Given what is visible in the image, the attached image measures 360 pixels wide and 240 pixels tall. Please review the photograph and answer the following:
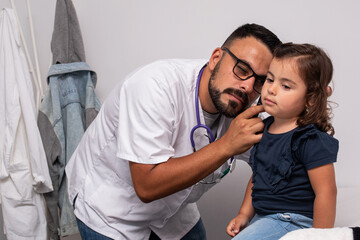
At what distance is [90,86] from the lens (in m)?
2.32

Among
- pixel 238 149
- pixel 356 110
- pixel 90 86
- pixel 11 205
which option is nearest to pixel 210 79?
pixel 238 149

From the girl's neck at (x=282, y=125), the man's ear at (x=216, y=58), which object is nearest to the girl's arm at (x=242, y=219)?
the girl's neck at (x=282, y=125)

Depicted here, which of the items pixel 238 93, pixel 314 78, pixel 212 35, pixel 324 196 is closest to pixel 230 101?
pixel 238 93

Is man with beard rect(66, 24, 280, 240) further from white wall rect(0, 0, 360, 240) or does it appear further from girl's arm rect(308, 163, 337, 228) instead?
white wall rect(0, 0, 360, 240)

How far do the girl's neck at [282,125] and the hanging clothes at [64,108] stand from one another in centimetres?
124

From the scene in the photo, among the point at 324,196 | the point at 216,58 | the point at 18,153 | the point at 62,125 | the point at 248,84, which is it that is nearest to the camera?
the point at 324,196

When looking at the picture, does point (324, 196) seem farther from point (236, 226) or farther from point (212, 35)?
point (212, 35)

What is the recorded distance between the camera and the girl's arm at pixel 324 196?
3.76 feet

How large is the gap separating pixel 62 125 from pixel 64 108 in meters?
0.10

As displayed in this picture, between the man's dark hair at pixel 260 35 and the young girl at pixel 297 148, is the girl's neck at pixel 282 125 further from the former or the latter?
the man's dark hair at pixel 260 35

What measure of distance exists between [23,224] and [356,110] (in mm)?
1699

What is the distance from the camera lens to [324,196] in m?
1.15

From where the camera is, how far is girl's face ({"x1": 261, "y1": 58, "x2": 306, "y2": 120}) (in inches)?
47.9

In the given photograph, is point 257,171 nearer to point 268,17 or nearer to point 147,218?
point 147,218
